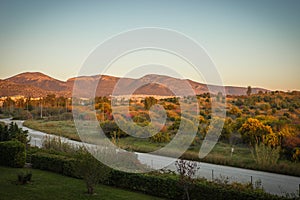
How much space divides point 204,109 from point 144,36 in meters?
34.6

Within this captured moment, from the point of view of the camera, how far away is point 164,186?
1203 centimetres

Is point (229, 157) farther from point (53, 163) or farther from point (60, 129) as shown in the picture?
point (60, 129)

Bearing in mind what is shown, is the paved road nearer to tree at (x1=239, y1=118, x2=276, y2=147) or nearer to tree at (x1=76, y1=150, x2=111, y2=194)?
tree at (x1=76, y1=150, x2=111, y2=194)

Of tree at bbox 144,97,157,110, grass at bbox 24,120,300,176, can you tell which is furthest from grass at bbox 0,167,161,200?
tree at bbox 144,97,157,110

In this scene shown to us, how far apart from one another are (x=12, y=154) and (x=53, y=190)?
4828mm

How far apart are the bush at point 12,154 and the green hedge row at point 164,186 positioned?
5.21 feet

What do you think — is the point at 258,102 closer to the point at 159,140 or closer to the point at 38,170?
the point at 159,140

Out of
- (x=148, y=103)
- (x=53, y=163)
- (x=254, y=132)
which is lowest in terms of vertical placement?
(x=53, y=163)

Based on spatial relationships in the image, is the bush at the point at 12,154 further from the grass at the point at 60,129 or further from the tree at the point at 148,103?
the tree at the point at 148,103

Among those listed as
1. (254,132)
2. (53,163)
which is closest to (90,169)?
(53,163)

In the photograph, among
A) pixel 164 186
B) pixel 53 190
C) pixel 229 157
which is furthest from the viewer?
pixel 229 157

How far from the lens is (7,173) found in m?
14.7

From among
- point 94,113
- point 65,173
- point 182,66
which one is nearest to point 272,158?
point 182,66

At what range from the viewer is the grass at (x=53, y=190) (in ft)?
37.9
